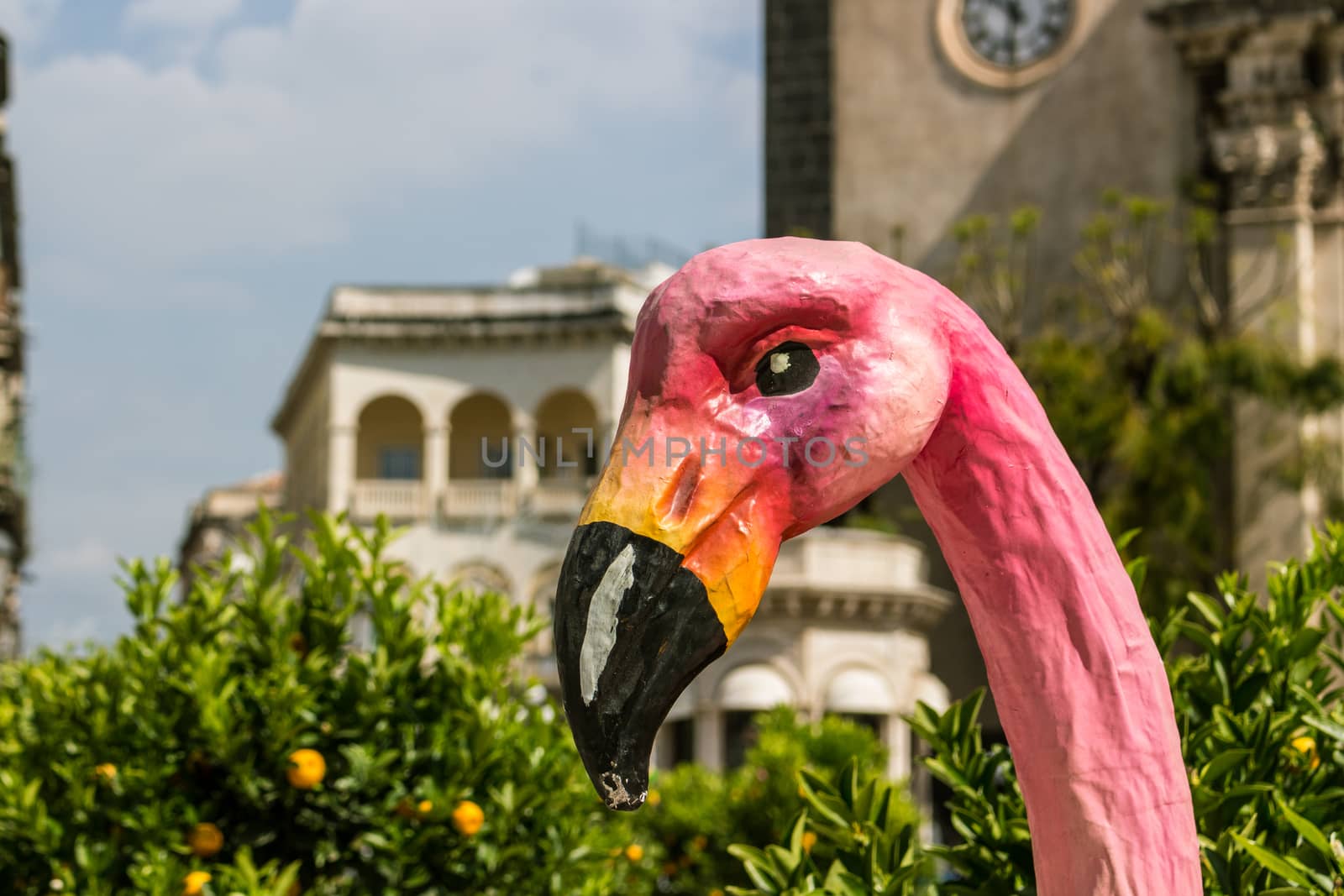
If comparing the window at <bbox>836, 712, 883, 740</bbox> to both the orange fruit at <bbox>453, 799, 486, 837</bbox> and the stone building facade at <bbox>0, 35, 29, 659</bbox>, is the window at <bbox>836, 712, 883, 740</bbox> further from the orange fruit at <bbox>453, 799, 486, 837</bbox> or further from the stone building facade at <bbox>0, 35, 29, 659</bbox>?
the orange fruit at <bbox>453, 799, 486, 837</bbox>

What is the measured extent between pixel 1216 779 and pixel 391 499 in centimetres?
2784

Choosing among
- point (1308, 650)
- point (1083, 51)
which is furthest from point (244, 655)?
point (1083, 51)

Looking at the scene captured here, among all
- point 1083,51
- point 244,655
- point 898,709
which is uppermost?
point 1083,51

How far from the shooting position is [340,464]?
3080 cm

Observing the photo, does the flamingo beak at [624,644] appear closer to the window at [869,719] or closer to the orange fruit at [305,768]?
the orange fruit at [305,768]

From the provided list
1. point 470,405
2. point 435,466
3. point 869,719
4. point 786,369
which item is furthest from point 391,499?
point 786,369

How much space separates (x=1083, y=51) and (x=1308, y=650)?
63.4ft

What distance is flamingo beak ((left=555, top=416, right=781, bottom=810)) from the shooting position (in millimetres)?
1974

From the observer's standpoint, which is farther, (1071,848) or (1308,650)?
(1308,650)

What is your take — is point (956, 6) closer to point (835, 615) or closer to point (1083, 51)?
point (1083, 51)

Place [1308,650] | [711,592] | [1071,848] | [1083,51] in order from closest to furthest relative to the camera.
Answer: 1. [711,592]
2. [1071,848]
3. [1308,650]
4. [1083,51]

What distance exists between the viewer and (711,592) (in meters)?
2.01

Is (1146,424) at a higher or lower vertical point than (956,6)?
lower

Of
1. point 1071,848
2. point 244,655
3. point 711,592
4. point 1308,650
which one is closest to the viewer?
point 711,592
